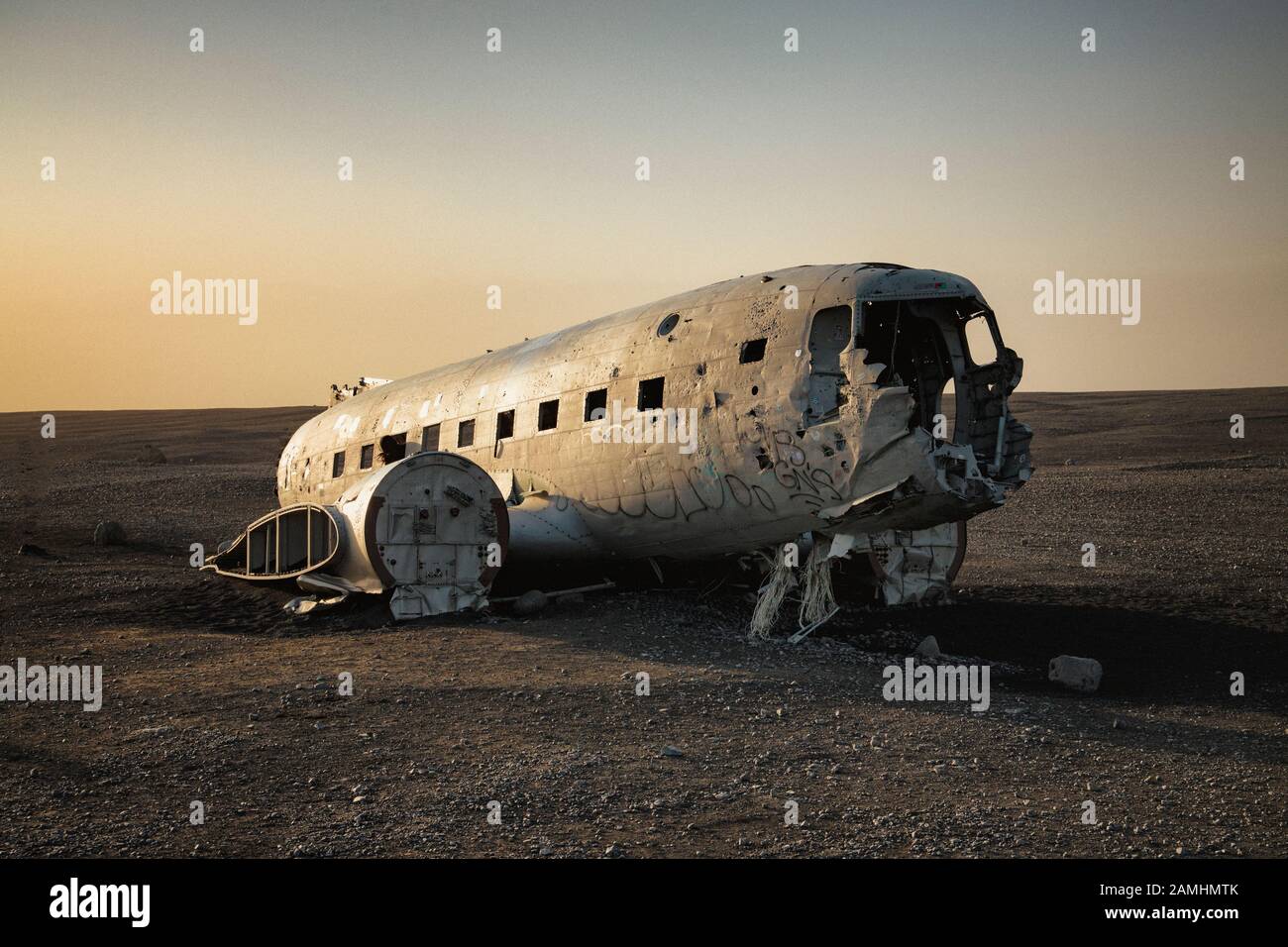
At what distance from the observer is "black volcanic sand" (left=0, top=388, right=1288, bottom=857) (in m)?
8.59

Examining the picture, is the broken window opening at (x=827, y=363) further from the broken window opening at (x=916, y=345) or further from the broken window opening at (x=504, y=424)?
the broken window opening at (x=504, y=424)

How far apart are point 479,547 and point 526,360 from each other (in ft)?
13.5

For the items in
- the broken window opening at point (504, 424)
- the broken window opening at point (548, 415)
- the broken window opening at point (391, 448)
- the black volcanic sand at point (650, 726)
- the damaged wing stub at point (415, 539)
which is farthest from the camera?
the broken window opening at point (391, 448)

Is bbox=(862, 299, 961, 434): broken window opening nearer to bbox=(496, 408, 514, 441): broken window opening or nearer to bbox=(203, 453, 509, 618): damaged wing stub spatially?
bbox=(203, 453, 509, 618): damaged wing stub

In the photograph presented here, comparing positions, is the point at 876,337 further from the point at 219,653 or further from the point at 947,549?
the point at 219,653

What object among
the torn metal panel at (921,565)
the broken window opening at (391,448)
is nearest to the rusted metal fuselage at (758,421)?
the torn metal panel at (921,565)

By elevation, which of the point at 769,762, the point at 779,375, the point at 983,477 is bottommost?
the point at 769,762

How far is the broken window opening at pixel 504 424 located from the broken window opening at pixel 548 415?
84cm

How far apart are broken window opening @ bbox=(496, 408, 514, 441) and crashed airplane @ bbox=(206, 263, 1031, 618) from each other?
0.14 feet

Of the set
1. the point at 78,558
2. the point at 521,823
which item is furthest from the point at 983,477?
the point at 78,558

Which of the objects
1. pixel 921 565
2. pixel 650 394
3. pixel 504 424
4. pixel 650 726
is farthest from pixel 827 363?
pixel 504 424

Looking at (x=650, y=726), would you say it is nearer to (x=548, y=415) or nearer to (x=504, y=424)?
(x=548, y=415)

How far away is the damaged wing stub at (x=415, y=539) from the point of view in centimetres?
1738

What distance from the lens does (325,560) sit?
58.6 feet
